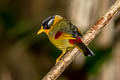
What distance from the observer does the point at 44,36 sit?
439 cm

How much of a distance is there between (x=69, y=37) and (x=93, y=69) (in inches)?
44.3

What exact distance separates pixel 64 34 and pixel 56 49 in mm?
1155

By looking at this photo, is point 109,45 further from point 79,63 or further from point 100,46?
point 79,63

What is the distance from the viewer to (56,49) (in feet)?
13.8

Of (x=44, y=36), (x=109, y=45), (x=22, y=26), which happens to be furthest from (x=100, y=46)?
(x=22, y=26)

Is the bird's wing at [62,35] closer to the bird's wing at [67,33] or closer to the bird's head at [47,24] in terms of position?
the bird's wing at [67,33]

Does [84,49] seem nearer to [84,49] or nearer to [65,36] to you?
[84,49]

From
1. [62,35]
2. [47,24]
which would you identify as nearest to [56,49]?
[47,24]

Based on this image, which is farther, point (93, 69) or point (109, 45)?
point (109, 45)

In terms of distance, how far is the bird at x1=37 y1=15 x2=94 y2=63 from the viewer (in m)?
3.02

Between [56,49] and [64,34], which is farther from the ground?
[64,34]

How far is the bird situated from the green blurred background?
0.78 meters

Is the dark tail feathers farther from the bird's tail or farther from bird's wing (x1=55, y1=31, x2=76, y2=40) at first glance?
bird's wing (x1=55, y1=31, x2=76, y2=40)

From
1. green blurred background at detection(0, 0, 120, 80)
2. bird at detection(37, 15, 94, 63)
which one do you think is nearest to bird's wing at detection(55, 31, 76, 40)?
bird at detection(37, 15, 94, 63)
